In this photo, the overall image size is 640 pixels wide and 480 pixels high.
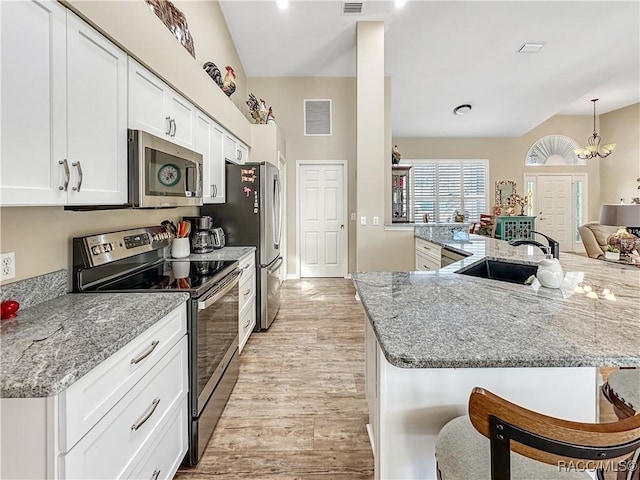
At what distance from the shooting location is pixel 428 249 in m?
3.94

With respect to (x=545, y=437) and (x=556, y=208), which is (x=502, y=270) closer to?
(x=545, y=437)

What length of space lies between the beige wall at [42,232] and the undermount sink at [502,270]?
2.14 meters

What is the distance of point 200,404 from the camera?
1.74 m

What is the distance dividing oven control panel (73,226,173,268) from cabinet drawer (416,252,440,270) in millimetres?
2660

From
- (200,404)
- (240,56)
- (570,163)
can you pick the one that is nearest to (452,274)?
(200,404)

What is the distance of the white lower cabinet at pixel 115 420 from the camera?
34.6 inches

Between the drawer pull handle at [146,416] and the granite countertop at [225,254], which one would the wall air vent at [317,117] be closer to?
the granite countertop at [225,254]

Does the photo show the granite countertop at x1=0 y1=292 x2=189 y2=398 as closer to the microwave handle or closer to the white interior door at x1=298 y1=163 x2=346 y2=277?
the microwave handle

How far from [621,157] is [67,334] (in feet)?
36.0

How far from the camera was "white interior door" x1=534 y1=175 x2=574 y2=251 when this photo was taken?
858 cm

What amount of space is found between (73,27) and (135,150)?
0.54m

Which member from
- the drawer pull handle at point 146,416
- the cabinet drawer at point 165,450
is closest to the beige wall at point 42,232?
the drawer pull handle at point 146,416

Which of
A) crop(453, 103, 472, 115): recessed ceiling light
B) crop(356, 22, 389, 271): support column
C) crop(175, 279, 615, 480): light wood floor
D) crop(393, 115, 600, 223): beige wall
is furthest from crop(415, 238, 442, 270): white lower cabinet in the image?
crop(393, 115, 600, 223): beige wall

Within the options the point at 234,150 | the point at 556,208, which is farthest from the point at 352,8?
the point at 556,208
